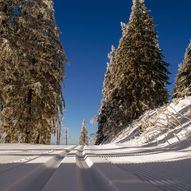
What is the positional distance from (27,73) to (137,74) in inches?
337

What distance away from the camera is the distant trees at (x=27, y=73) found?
23.3 ft

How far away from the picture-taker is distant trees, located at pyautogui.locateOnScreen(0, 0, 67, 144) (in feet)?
23.3

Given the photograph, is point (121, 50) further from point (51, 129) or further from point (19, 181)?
point (19, 181)

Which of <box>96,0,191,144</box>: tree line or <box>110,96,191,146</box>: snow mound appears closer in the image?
<box>110,96,191,146</box>: snow mound

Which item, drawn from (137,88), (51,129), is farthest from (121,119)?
(51,129)

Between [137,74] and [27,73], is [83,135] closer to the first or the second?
[137,74]

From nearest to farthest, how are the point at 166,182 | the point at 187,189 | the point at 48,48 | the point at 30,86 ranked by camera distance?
the point at 187,189, the point at 166,182, the point at 30,86, the point at 48,48

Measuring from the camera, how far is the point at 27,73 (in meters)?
7.93

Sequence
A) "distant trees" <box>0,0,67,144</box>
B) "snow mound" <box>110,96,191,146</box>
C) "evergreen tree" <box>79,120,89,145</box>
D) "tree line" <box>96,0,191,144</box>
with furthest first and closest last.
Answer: "evergreen tree" <box>79,120,89,145</box> → "tree line" <box>96,0,191,144</box> → "distant trees" <box>0,0,67,144</box> → "snow mound" <box>110,96,191,146</box>

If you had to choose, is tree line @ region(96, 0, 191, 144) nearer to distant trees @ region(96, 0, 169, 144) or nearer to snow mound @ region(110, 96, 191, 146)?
distant trees @ region(96, 0, 169, 144)

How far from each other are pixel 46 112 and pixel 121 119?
702 cm

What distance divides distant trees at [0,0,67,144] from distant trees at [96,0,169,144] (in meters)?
5.36

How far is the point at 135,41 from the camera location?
13219 mm

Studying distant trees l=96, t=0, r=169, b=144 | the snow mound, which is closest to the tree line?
distant trees l=96, t=0, r=169, b=144
